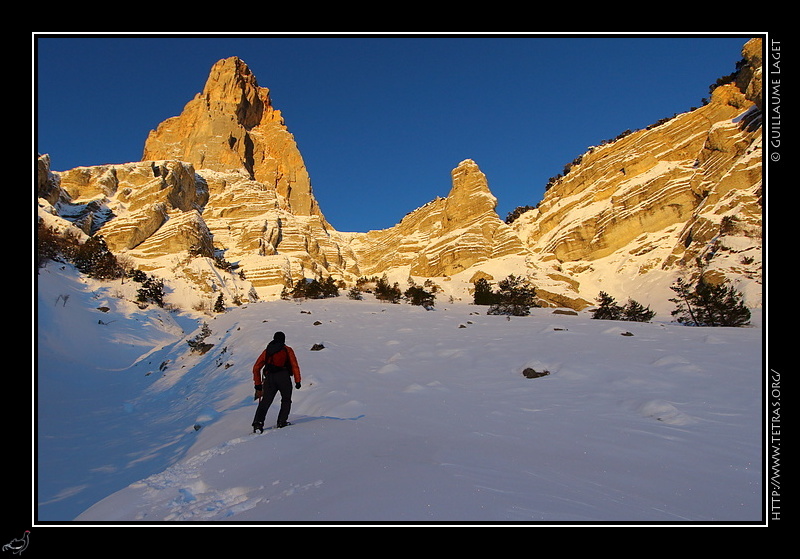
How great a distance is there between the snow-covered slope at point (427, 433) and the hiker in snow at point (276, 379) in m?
0.32

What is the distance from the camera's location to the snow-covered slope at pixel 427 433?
9.23ft

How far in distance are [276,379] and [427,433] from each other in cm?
257

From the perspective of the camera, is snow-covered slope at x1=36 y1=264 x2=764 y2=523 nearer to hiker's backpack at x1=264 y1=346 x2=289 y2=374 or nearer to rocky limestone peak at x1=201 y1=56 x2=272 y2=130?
hiker's backpack at x1=264 y1=346 x2=289 y2=374

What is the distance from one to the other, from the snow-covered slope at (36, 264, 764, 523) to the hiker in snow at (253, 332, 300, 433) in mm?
319

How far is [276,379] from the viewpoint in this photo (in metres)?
5.90

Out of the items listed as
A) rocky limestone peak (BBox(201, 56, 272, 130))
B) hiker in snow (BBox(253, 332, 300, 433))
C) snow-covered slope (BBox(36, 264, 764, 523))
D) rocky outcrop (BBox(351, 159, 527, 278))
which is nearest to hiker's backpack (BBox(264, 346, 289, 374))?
hiker in snow (BBox(253, 332, 300, 433))

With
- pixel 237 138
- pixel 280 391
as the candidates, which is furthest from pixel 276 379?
pixel 237 138

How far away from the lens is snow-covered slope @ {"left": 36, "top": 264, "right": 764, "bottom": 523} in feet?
A: 9.23

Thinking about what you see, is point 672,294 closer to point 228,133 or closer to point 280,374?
point 280,374

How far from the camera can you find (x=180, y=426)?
24.5ft
